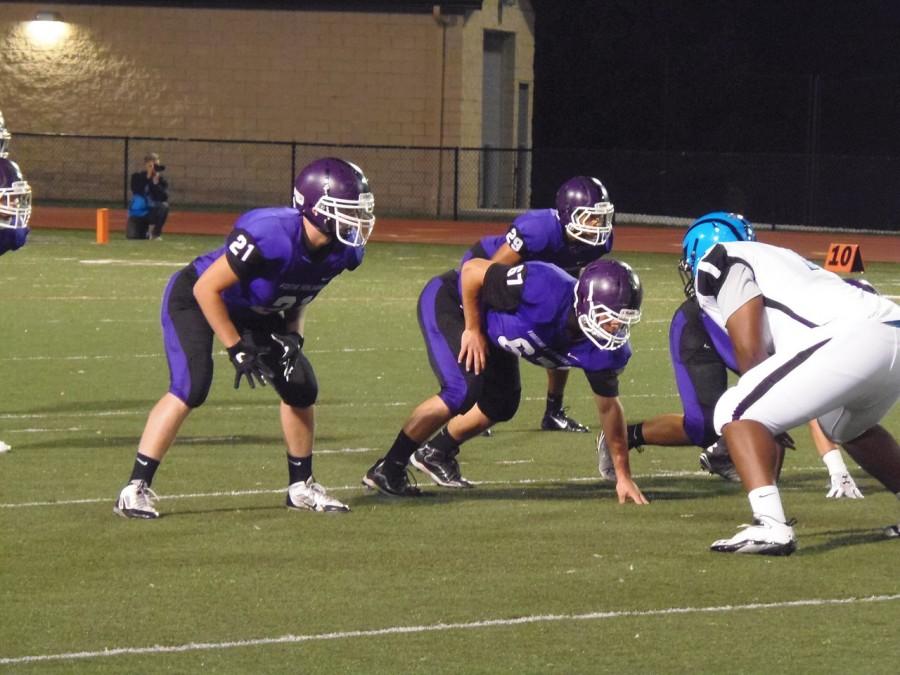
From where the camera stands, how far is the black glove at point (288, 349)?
806cm

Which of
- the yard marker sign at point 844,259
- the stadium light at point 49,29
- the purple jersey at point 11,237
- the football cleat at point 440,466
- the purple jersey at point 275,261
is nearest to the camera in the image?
the purple jersey at point 275,261

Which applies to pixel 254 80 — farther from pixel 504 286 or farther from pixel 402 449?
pixel 504 286

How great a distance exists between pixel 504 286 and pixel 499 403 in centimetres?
Result: 79

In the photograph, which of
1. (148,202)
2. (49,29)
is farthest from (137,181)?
(49,29)

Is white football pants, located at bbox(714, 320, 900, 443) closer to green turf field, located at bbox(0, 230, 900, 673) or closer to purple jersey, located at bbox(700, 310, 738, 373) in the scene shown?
green turf field, located at bbox(0, 230, 900, 673)

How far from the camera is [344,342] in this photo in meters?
15.5

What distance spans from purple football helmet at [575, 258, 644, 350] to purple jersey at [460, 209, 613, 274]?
1747 millimetres

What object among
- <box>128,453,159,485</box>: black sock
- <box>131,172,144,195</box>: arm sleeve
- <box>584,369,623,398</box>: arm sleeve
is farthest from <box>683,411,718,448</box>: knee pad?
<box>131,172,144,195</box>: arm sleeve

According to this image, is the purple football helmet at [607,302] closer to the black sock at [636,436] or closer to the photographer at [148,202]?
the black sock at [636,436]

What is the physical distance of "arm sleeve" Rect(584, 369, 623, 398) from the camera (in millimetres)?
8398

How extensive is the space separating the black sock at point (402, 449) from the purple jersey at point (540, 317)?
24.7 inches

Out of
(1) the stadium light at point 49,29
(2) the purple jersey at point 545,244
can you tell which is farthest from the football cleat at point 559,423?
(1) the stadium light at point 49,29

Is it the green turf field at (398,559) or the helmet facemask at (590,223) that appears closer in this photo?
the green turf field at (398,559)

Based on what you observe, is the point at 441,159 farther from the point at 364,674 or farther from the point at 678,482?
the point at 364,674
